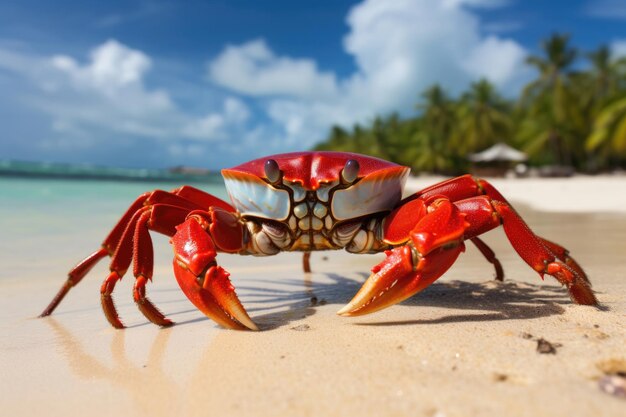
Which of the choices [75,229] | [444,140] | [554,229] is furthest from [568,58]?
[75,229]

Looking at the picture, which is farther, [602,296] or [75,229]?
[75,229]

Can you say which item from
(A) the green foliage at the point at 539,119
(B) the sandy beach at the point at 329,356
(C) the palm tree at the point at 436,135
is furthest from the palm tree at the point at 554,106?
(B) the sandy beach at the point at 329,356

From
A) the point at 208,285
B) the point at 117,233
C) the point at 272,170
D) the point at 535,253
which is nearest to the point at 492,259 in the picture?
the point at 535,253

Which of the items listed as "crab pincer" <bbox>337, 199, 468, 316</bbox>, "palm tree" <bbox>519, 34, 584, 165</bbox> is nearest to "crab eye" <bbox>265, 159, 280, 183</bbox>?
"crab pincer" <bbox>337, 199, 468, 316</bbox>

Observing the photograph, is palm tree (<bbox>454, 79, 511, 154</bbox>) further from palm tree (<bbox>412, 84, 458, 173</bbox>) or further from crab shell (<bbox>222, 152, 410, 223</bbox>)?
crab shell (<bbox>222, 152, 410, 223</bbox>)

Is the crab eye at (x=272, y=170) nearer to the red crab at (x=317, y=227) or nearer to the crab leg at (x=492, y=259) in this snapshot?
the red crab at (x=317, y=227)

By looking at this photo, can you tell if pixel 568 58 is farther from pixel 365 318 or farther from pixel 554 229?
pixel 365 318

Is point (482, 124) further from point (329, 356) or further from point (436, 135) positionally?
point (329, 356)
